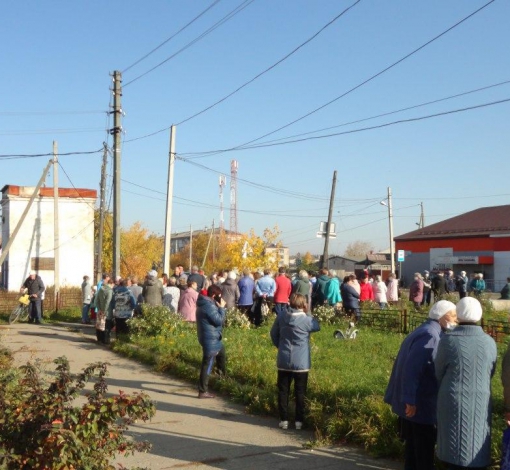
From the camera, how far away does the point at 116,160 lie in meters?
21.1

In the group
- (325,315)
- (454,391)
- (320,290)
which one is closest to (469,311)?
(454,391)

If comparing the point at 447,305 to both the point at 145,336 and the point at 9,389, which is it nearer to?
the point at 9,389

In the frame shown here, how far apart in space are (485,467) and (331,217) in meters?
30.3

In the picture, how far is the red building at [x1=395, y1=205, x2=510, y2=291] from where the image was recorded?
165ft

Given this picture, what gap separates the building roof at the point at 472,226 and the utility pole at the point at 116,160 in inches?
1438

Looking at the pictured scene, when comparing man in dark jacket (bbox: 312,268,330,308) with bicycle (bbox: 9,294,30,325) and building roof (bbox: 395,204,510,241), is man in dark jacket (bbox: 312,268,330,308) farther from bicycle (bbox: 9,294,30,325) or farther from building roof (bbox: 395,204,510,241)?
building roof (bbox: 395,204,510,241)

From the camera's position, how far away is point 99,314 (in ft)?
53.8

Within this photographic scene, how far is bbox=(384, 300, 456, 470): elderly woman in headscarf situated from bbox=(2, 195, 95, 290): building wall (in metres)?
27.9

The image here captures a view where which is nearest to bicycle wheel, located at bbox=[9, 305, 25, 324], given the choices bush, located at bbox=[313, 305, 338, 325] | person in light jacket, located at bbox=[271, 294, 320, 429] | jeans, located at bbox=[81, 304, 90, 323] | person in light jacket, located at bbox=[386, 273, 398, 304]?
jeans, located at bbox=[81, 304, 90, 323]

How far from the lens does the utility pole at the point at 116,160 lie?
20862 millimetres

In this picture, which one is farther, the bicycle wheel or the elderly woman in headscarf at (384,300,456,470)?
the bicycle wheel

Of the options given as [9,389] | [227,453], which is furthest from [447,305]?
[9,389]

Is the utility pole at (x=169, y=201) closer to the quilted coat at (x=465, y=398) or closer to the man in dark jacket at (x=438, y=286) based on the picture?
the man in dark jacket at (x=438, y=286)

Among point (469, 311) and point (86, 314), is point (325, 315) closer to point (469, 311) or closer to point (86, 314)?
point (86, 314)
